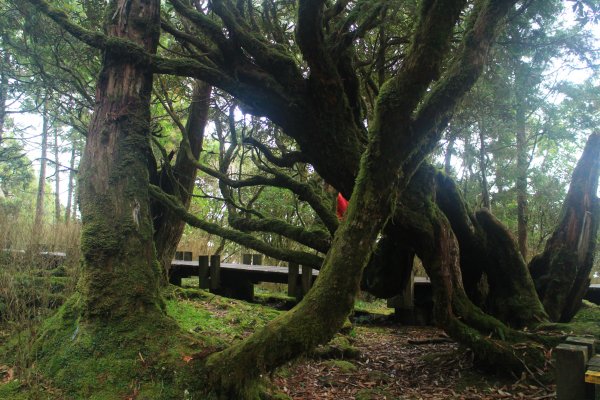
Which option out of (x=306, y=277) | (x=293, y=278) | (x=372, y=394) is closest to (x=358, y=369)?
(x=372, y=394)

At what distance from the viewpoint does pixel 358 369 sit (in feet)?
19.5

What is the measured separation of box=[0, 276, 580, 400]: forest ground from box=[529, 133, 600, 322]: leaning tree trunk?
152 centimetres

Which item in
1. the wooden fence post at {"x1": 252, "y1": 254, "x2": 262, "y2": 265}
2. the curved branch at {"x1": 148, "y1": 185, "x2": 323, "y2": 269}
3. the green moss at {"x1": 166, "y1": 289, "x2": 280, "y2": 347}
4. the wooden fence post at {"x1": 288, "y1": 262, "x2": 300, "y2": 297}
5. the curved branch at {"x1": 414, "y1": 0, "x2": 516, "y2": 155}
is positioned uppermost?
the curved branch at {"x1": 414, "y1": 0, "x2": 516, "y2": 155}

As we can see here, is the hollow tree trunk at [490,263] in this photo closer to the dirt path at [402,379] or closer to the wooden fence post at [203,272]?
the dirt path at [402,379]

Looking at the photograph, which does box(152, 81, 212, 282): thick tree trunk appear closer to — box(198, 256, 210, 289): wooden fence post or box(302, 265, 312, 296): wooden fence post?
box(198, 256, 210, 289): wooden fence post

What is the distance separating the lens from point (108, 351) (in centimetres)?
368

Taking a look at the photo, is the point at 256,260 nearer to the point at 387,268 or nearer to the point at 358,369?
the point at 387,268

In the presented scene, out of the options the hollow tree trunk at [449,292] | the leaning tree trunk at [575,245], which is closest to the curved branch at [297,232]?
the hollow tree trunk at [449,292]

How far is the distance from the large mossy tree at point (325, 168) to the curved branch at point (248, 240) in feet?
0.09

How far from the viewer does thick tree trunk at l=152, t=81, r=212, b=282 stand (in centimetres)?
755

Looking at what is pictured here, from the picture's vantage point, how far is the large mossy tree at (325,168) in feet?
11.5

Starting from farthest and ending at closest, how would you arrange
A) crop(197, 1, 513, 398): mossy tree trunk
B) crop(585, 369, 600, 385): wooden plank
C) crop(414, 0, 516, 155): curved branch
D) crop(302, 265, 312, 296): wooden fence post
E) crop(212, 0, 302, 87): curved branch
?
crop(302, 265, 312, 296): wooden fence post → crop(212, 0, 302, 87): curved branch → crop(414, 0, 516, 155): curved branch → crop(197, 1, 513, 398): mossy tree trunk → crop(585, 369, 600, 385): wooden plank

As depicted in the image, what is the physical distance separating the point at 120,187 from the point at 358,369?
379cm

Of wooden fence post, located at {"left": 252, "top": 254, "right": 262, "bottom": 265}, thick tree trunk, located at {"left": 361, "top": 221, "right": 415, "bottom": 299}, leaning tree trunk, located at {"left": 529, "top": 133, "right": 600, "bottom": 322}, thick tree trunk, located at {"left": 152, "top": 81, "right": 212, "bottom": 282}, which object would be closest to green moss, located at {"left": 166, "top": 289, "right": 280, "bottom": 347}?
thick tree trunk, located at {"left": 152, "top": 81, "right": 212, "bottom": 282}
